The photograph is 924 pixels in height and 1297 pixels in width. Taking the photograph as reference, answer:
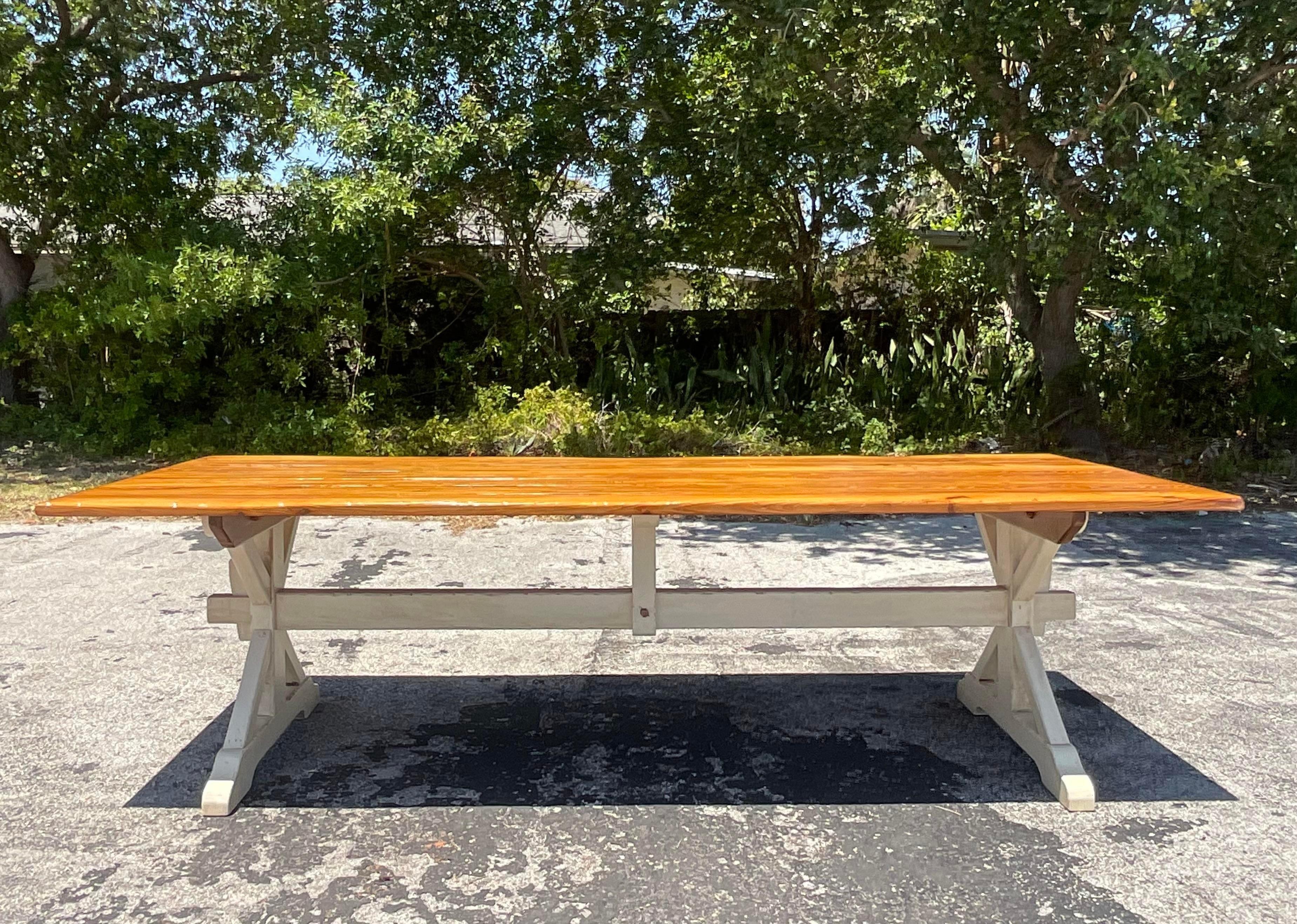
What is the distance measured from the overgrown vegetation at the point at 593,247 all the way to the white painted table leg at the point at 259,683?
16.0 feet

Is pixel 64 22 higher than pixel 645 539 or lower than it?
higher

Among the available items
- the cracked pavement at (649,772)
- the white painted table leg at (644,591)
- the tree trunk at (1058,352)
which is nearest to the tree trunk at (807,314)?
the tree trunk at (1058,352)

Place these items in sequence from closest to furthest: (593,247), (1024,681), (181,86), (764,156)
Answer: (1024,681) → (764,156) → (593,247) → (181,86)

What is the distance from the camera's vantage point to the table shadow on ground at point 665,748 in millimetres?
2953

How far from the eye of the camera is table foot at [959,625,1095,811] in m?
2.89

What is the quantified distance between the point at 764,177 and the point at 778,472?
19.2 ft

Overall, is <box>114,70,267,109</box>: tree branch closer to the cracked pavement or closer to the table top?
the cracked pavement

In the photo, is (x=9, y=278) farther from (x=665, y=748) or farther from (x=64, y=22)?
(x=665, y=748)

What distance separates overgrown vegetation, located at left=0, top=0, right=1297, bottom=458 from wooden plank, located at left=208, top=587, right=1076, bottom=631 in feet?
15.0

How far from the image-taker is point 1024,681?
3213mm

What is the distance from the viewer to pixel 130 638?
4.39 meters

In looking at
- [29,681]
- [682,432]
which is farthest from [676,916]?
[682,432]

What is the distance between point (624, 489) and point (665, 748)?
0.99 m

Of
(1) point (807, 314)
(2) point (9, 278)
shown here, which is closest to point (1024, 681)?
(1) point (807, 314)
